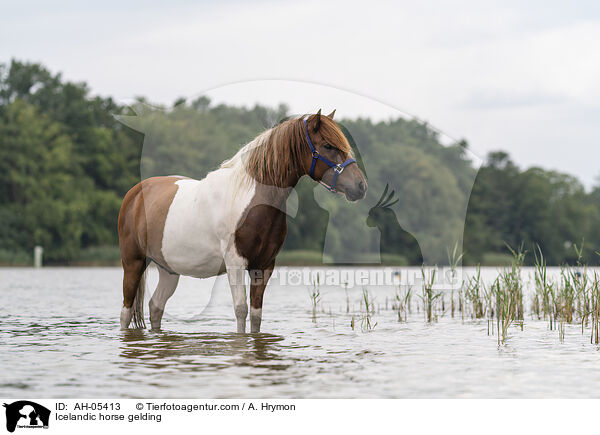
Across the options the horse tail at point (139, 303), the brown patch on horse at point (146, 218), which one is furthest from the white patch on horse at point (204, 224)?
the horse tail at point (139, 303)

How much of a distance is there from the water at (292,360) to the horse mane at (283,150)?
1.91m

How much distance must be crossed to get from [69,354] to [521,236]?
58.0 meters

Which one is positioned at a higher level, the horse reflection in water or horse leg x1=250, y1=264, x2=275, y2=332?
horse leg x1=250, y1=264, x2=275, y2=332

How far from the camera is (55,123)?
53.2 m

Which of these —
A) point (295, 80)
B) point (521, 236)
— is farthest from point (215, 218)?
point (521, 236)

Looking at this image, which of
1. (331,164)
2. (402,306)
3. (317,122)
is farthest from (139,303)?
(402,306)

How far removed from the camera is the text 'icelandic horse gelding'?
292 inches

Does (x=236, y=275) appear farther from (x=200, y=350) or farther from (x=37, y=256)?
(x=37, y=256)

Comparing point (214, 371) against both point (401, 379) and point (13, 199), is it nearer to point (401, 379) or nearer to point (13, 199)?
point (401, 379)
